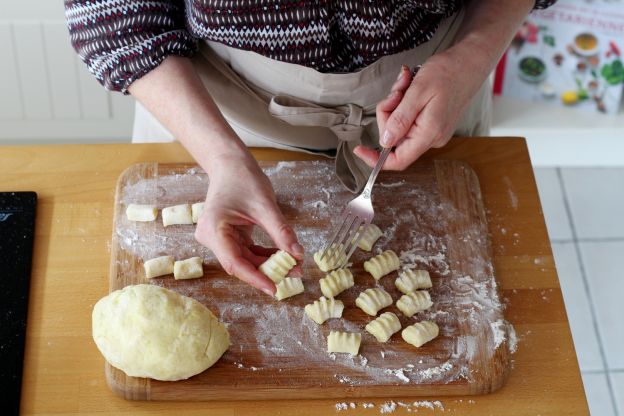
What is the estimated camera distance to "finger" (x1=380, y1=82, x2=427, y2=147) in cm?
131

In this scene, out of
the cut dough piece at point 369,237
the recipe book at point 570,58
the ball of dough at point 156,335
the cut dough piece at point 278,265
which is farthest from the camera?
the recipe book at point 570,58

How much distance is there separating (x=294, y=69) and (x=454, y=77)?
0.97 ft

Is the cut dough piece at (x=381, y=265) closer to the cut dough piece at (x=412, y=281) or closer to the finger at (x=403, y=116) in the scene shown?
the cut dough piece at (x=412, y=281)

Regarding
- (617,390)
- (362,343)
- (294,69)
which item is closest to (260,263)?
(362,343)

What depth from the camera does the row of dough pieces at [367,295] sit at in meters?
1.28

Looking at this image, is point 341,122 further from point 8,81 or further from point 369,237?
point 8,81


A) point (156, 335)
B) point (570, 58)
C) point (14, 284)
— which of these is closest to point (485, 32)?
point (156, 335)

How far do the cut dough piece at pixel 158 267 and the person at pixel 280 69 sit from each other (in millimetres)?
123

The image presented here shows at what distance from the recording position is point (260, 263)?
132cm

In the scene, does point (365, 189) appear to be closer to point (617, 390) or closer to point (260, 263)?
point (260, 263)

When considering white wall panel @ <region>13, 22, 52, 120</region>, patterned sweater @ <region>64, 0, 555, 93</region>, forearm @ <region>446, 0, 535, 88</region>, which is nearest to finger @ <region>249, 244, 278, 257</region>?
patterned sweater @ <region>64, 0, 555, 93</region>

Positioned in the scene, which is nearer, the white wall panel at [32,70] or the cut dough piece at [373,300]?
the cut dough piece at [373,300]

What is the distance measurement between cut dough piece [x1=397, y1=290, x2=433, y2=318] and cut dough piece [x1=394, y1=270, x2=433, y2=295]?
14 mm

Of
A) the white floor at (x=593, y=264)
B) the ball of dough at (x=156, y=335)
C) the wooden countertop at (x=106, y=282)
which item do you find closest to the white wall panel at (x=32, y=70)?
the wooden countertop at (x=106, y=282)
